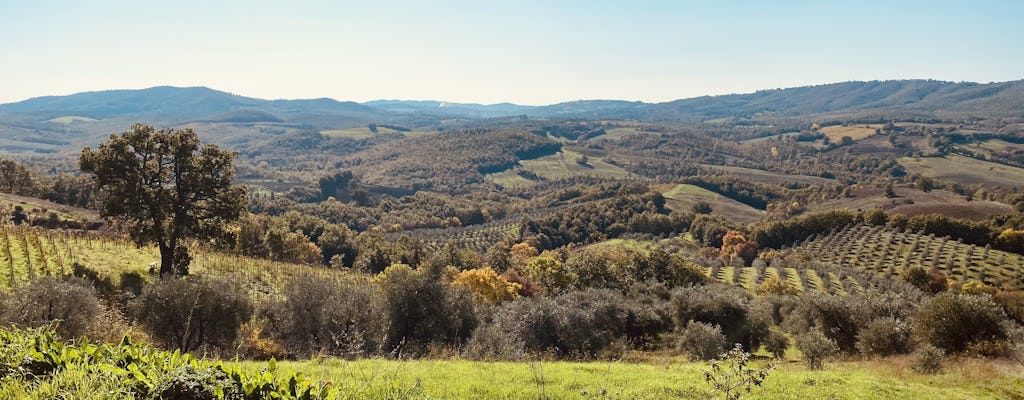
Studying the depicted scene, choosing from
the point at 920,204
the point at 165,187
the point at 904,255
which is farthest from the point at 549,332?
the point at 920,204

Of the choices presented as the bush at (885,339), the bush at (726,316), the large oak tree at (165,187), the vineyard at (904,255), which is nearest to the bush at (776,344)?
the bush at (726,316)

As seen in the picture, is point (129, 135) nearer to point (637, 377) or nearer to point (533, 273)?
point (637, 377)

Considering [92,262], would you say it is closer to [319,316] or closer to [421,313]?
[319,316]

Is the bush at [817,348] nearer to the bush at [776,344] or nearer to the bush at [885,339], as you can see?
the bush at [885,339]

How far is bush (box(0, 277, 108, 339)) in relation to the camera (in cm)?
1678

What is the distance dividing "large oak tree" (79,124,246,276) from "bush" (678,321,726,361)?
97.9ft

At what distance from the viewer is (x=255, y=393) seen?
243 inches

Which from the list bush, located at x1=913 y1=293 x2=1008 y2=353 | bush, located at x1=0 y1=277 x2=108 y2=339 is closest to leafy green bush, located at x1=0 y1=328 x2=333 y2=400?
bush, located at x1=0 y1=277 x2=108 y2=339

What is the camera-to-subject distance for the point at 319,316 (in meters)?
25.0

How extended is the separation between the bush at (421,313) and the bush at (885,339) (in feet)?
73.3

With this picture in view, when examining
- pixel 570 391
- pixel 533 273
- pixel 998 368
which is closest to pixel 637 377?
pixel 570 391

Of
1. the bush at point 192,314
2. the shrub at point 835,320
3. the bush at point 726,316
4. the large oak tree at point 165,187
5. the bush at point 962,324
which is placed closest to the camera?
the bush at point 192,314

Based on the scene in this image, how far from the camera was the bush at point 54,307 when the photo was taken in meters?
16.8

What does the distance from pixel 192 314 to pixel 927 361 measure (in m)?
32.0
